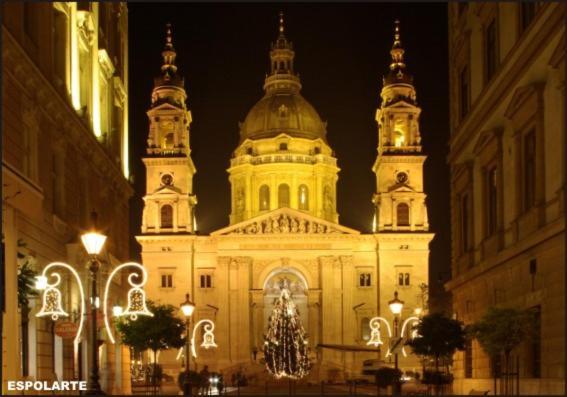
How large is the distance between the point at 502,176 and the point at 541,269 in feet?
19.4

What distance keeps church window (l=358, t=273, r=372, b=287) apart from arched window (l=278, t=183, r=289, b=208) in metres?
15.4

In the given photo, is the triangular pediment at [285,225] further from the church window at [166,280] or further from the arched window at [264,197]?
the arched window at [264,197]

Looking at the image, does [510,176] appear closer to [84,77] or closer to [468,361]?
[468,361]

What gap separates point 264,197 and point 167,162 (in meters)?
16.0

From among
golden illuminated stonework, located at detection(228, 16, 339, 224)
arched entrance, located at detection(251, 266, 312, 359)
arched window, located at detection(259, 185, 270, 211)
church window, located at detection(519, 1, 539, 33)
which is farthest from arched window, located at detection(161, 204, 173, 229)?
church window, located at detection(519, 1, 539, 33)

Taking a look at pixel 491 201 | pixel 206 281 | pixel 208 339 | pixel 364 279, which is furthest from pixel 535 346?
pixel 206 281

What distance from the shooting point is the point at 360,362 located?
96.4 metres

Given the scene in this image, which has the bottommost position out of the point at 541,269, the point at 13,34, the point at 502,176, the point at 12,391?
the point at 12,391

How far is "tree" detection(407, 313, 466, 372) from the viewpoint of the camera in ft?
107

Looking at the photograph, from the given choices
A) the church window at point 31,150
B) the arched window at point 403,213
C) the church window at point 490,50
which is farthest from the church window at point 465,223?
the arched window at point 403,213

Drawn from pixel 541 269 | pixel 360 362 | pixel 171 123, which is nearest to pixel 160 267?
pixel 171 123

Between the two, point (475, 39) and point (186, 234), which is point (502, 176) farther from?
point (186, 234)

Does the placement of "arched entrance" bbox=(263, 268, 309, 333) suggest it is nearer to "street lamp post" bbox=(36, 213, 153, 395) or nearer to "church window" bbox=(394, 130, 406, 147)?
"church window" bbox=(394, 130, 406, 147)

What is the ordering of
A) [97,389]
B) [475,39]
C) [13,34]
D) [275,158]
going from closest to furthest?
[97,389], [13,34], [475,39], [275,158]
